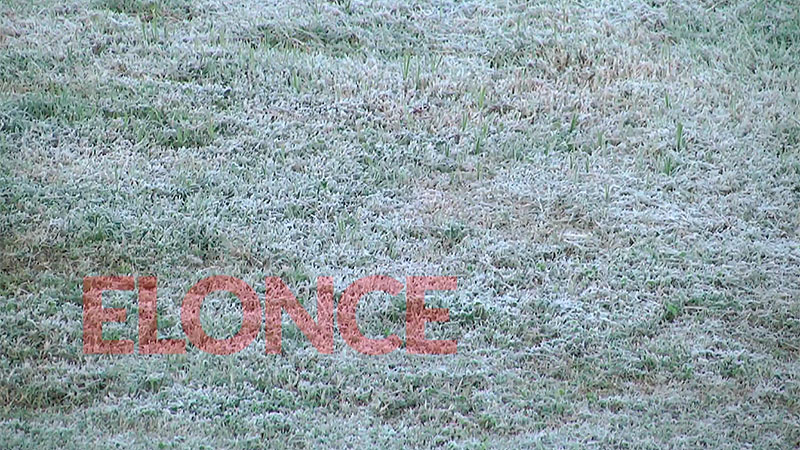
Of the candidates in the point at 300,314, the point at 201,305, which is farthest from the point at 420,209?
the point at 201,305

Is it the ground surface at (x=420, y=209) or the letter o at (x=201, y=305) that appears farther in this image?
the letter o at (x=201, y=305)

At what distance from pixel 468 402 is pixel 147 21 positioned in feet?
10.2

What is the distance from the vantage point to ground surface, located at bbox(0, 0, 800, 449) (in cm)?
314

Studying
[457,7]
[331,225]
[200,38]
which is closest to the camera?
[331,225]

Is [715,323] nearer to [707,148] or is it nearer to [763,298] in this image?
[763,298]

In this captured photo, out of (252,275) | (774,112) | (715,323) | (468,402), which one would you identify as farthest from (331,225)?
(774,112)

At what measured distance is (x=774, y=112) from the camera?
4.78 m

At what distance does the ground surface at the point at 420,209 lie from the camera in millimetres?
3145

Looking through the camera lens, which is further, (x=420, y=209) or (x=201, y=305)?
(x=420, y=209)

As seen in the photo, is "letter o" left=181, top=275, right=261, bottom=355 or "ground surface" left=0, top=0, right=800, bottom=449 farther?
"letter o" left=181, top=275, right=261, bottom=355

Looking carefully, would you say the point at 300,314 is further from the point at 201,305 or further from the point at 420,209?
the point at 420,209

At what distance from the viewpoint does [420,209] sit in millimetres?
4141

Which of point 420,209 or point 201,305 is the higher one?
point 420,209

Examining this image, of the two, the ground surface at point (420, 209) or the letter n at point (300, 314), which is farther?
the letter n at point (300, 314)
